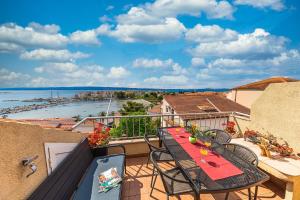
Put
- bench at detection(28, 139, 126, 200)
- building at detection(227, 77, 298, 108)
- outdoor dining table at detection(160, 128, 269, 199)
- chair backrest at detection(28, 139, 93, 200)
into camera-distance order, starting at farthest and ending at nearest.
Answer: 1. building at detection(227, 77, 298, 108)
2. outdoor dining table at detection(160, 128, 269, 199)
3. bench at detection(28, 139, 126, 200)
4. chair backrest at detection(28, 139, 93, 200)

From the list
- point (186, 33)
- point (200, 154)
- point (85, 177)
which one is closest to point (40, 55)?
point (186, 33)

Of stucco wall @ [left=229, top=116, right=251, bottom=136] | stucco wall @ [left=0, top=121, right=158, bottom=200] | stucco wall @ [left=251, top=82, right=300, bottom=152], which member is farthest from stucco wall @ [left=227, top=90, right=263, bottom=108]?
stucco wall @ [left=0, top=121, right=158, bottom=200]

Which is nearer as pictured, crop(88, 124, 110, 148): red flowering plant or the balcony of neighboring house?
the balcony of neighboring house

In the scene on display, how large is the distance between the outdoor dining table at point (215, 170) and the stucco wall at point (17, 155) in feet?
5.40

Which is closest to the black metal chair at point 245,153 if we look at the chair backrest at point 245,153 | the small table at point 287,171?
the chair backrest at point 245,153

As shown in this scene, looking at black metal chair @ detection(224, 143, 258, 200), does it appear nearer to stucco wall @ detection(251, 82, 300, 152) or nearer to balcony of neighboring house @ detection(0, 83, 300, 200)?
balcony of neighboring house @ detection(0, 83, 300, 200)

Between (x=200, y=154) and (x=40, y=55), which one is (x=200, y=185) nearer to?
(x=200, y=154)

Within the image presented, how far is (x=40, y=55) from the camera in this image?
35.0 feet

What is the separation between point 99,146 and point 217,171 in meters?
2.24

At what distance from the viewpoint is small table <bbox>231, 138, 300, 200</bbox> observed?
7.64ft

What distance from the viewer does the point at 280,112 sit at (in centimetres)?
348

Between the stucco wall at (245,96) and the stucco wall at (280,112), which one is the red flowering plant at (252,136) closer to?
the stucco wall at (280,112)

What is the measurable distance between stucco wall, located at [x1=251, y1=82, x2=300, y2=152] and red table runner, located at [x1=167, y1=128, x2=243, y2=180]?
184cm

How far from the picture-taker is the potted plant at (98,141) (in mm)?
3291
